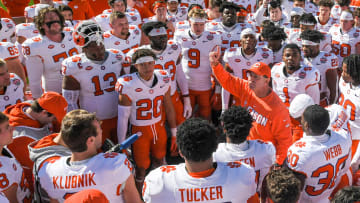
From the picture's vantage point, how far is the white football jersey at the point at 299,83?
4.37 m

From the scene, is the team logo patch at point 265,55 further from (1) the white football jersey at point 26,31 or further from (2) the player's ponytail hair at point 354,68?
(1) the white football jersey at point 26,31

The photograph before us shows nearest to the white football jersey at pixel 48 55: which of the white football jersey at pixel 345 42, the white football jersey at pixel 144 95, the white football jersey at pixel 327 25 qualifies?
the white football jersey at pixel 144 95

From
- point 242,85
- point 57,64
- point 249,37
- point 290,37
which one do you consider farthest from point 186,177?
→ point 290,37

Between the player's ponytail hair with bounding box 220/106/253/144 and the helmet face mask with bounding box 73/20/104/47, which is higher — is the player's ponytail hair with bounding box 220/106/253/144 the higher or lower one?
the lower one

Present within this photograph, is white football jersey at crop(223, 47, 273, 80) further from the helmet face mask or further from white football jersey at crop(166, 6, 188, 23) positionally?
white football jersey at crop(166, 6, 188, 23)

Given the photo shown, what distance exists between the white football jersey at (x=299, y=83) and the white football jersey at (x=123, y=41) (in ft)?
7.49

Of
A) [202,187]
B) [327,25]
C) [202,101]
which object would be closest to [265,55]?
[202,101]

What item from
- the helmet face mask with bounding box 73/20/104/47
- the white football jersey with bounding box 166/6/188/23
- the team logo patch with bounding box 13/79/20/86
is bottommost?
the team logo patch with bounding box 13/79/20/86

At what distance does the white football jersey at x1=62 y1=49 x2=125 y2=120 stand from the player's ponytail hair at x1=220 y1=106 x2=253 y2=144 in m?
1.69

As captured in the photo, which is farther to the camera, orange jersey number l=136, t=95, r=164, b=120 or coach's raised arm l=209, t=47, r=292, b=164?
orange jersey number l=136, t=95, r=164, b=120

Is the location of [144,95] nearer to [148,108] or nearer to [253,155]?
[148,108]

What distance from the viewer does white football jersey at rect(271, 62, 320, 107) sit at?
14.3 ft

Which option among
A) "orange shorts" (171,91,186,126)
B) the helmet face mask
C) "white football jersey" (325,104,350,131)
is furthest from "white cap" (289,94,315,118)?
the helmet face mask

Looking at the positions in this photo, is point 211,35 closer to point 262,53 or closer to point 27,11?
point 262,53
